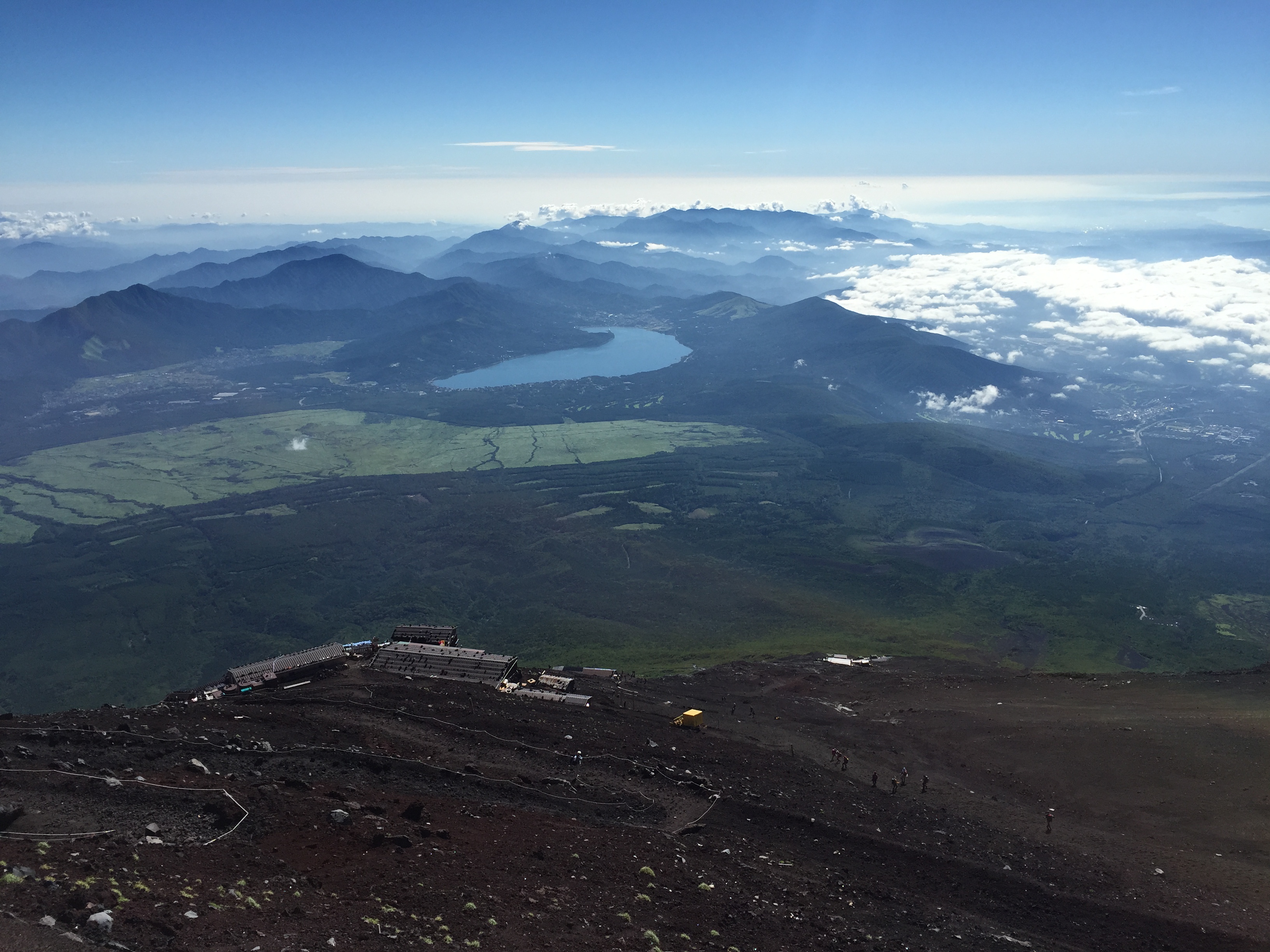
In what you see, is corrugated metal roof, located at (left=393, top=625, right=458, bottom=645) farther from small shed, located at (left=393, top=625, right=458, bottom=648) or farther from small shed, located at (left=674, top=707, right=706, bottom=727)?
small shed, located at (left=674, top=707, right=706, bottom=727)

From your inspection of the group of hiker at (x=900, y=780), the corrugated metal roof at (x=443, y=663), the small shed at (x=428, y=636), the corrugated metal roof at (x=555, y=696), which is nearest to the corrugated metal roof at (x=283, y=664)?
the corrugated metal roof at (x=443, y=663)

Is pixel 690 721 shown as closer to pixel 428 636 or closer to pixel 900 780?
pixel 900 780

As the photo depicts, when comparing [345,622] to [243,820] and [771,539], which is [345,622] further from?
[243,820]

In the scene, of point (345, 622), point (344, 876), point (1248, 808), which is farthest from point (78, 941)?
point (345, 622)

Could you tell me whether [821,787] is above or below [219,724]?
below

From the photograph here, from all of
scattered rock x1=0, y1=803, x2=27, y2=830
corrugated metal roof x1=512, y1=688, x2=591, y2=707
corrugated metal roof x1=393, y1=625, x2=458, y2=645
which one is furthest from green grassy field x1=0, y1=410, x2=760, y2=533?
scattered rock x1=0, y1=803, x2=27, y2=830
